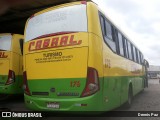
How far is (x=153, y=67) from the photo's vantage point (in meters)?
103

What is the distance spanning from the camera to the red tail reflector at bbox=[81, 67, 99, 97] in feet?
20.7

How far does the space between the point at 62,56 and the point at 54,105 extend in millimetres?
1201

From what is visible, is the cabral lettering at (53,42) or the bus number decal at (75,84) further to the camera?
the cabral lettering at (53,42)

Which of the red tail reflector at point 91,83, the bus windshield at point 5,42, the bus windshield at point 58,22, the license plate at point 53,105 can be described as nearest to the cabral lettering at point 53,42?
the bus windshield at point 58,22

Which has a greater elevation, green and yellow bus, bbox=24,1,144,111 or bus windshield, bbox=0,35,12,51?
bus windshield, bbox=0,35,12,51

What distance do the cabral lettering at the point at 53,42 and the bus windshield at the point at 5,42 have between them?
14.0 feet

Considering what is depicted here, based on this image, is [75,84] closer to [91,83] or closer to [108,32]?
[91,83]

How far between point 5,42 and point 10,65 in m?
1.10

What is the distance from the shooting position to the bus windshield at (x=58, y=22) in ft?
22.1

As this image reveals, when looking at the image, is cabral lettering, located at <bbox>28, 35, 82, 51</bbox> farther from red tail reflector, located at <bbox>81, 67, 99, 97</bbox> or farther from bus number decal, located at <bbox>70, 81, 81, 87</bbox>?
bus number decal, located at <bbox>70, 81, 81, 87</bbox>

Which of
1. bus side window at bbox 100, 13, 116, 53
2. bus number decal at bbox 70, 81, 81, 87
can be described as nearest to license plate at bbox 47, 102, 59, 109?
bus number decal at bbox 70, 81, 81, 87

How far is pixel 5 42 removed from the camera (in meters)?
11.5

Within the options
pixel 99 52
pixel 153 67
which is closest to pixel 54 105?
pixel 99 52

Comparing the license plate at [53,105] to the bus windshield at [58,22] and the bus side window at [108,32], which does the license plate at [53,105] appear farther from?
the bus side window at [108,32]
